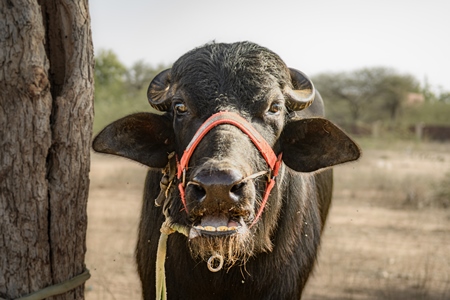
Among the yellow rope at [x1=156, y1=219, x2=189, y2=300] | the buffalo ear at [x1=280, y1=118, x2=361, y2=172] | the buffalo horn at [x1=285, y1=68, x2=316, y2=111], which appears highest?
the buffalo horn at [x1=285, y1=68, x2=316, y2=111]

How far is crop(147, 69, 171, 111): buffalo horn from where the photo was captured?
334 centimetres

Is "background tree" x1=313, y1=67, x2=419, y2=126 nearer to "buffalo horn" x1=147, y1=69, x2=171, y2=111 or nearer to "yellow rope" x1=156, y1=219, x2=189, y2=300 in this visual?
"buffalo horn" x1=147, y1=69, x2=171, y2=111

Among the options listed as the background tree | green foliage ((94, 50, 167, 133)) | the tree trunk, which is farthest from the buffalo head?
the background tree

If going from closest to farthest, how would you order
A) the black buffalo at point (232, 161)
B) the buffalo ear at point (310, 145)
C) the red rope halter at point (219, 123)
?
the black buffalo at point (232, 161), the red rope halter at point (219, 123), the buffalo ear at point (310, 145)

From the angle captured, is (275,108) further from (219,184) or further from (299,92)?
(219,184)

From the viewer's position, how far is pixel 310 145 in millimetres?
3420

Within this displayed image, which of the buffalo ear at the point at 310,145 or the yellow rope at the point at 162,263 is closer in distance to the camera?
the yellow rope at the point at 162,263

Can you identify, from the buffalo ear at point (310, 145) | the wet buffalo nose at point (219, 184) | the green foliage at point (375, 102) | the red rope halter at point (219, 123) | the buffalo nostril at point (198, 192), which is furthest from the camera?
the green foliage at point (375, 102)

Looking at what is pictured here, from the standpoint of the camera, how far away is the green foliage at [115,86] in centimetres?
2457

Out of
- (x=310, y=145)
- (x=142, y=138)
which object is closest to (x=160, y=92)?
(x=142, y=138)

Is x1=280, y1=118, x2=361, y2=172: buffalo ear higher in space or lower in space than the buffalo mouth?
higher

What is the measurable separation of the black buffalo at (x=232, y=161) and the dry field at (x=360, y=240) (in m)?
1.64

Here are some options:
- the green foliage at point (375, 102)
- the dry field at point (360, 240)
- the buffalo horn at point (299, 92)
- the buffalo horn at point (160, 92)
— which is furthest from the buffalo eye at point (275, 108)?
the green foliage at point (375, 102)

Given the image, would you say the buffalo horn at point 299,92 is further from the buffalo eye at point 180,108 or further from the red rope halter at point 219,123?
the buffalo eye at point 180,108
